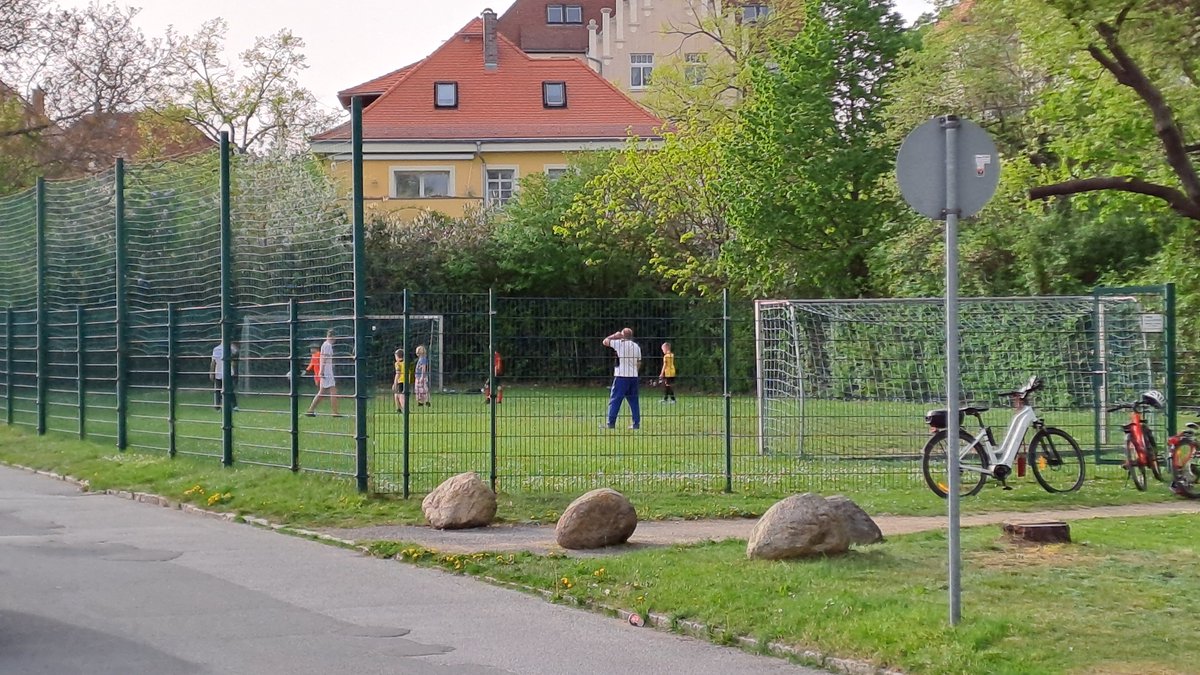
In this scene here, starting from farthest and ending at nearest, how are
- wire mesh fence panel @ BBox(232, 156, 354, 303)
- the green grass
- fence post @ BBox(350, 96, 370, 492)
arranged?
wire mesh fence panel @ BBox(232, 156, 354, 303), fence post @ BBox(350, 96, 370, 492), the green grass

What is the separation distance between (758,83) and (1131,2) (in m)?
25.7

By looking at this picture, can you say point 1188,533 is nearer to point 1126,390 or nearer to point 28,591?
point 1126,390

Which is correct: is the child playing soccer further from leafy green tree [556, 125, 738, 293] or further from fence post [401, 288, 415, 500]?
leafy green tree [556, 125, 738, 293]

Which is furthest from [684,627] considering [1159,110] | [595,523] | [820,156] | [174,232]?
[820,156]

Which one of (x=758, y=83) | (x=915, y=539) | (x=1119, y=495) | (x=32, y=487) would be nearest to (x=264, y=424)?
(x=32, y=487)

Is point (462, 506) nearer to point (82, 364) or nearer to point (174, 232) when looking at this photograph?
point (174, 232)

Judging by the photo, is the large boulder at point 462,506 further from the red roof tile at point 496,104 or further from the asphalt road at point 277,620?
the red roof tile at point 496,104

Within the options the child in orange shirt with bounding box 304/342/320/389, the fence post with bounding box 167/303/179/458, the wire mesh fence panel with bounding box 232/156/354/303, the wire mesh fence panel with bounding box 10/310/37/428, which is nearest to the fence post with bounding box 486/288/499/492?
the wire mesh fence panel with bounding box 232/156/354/303

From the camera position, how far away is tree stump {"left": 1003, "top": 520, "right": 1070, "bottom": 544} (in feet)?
37.6

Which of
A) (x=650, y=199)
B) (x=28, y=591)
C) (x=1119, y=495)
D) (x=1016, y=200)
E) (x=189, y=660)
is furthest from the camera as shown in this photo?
(x=650, y=199)

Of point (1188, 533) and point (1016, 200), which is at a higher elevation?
point (1016, 200)

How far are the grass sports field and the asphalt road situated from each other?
2481 mm

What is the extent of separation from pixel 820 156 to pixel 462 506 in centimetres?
2609

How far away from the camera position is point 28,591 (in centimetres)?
1025
